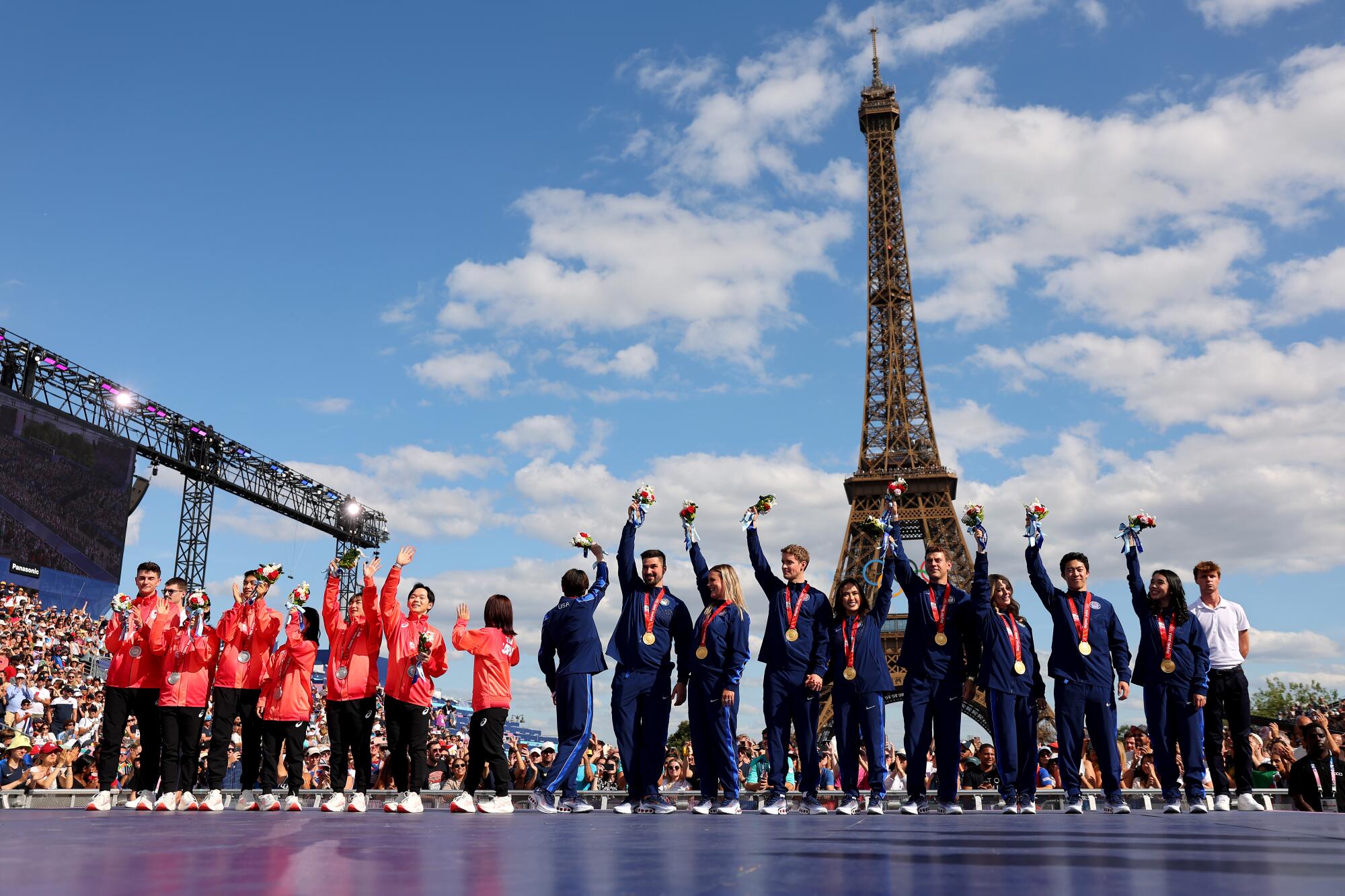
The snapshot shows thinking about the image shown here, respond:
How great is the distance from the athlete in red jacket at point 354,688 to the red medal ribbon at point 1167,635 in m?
6.10

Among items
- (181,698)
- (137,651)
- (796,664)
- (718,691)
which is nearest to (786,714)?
(796,664)

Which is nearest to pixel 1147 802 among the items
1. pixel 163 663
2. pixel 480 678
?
pixel 480 678

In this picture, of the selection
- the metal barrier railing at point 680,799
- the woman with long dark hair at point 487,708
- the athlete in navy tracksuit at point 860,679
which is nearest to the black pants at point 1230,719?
the metal barrier railing at point 680,799

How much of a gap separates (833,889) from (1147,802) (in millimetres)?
7930

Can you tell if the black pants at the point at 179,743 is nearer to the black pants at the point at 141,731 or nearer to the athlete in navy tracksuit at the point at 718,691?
the black pants at the point at 141,731

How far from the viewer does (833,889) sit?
97.1 inches

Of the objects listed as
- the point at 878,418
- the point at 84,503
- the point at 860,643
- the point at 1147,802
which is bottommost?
the point at 1147,802

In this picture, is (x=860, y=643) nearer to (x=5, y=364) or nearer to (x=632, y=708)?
(x=632, y=708)

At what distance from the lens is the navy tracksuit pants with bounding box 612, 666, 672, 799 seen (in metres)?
7.64

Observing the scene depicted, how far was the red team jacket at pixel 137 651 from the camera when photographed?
8.08 meters

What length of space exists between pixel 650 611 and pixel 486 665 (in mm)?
1293

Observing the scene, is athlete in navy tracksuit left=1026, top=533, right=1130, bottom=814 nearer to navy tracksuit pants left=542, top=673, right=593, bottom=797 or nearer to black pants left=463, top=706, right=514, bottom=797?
navy tracksuit pants left=542, top=673, right=593, bottom=797

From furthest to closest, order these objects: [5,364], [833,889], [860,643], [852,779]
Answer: [5,364], [860,643], [852,779], [833,889]

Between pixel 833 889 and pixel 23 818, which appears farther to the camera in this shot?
pixel 23 818
